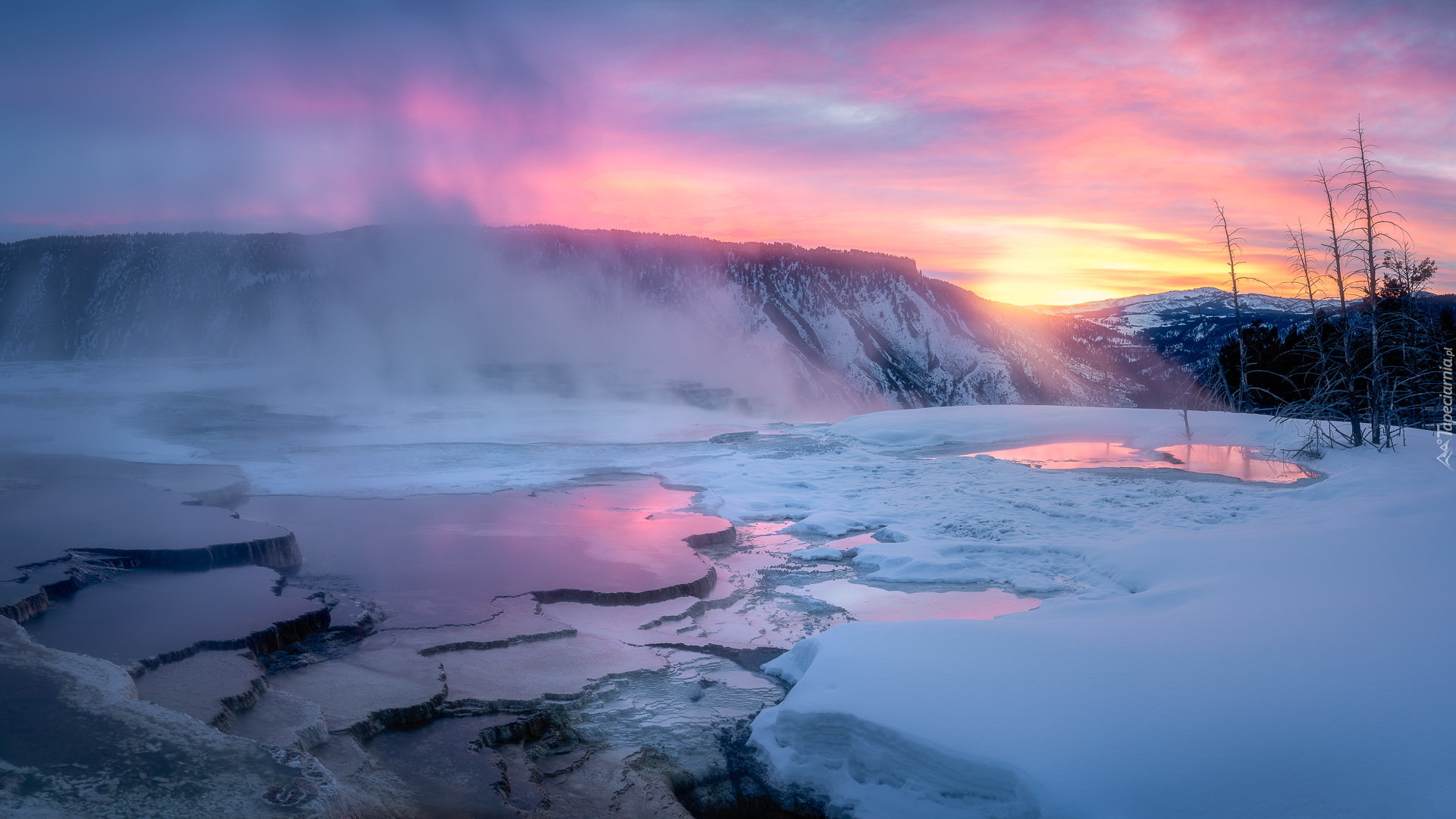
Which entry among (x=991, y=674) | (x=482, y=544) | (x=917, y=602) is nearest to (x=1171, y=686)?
(x=991, y=674)

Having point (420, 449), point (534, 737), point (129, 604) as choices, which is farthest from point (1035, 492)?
point (420, 449)

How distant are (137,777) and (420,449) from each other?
12.9 m

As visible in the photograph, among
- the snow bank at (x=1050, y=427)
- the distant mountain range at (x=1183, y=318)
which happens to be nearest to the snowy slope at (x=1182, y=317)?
the distant mountain range at (x=1183, y=318)

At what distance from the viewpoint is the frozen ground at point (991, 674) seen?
130 inches

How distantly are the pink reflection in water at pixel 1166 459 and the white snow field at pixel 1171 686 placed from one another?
12.1 feet

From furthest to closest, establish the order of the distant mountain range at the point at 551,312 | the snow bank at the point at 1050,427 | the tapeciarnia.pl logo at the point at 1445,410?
the distant mountain range at the point at 551,312 < the snow bank at the point at 1050,427 < the tapeciarnia.pl logo at the point at 1445,410

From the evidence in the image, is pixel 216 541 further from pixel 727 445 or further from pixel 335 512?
pixel 727 445

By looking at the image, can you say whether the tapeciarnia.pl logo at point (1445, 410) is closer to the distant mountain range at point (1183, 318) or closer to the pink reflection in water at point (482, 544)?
the pink reflection in water at point (482, 544)

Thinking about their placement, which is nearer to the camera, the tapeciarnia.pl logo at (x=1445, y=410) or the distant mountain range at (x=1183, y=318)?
the tapeciarnia.pl logo at (x=1445, y=410)

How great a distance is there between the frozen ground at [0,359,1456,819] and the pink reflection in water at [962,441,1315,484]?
1.37 m

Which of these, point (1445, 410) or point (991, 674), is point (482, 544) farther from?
point (1445, 410)

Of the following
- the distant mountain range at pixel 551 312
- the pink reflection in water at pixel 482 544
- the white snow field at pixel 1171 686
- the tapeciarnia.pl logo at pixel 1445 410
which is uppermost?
the distant mountain range at pixel 551 312

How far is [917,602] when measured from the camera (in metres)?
6.53

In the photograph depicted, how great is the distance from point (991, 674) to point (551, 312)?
5979 centimetres
